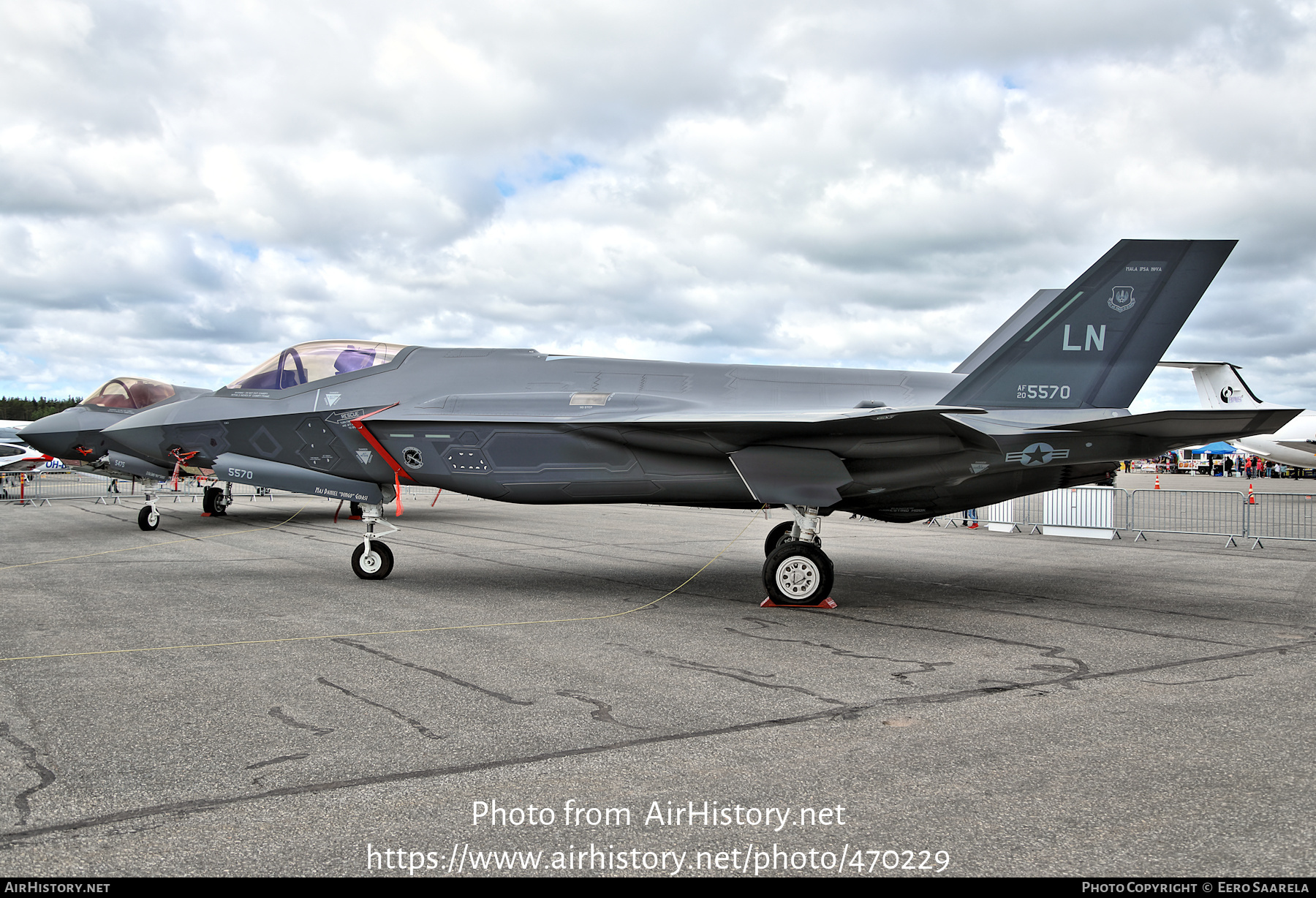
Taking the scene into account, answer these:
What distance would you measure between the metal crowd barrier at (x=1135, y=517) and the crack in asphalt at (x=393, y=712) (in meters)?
10.9

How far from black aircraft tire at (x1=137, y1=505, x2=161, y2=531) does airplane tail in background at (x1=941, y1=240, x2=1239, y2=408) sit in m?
14.8

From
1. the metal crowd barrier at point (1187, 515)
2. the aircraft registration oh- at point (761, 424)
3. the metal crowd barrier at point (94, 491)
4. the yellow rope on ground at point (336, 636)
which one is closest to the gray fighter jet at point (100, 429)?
the metal crowd barrier at point (94, 491)

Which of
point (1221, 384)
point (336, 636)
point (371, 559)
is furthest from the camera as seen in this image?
point (1221, 384)

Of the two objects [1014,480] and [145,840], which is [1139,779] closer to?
[145,840]

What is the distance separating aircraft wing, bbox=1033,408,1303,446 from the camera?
286 inches

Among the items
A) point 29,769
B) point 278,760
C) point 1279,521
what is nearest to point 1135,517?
point 1279,521

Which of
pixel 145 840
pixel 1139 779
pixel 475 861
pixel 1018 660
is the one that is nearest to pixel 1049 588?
pixel 1018 660

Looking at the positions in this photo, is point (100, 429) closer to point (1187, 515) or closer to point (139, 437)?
point (139, 437)

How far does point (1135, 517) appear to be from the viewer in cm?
2089

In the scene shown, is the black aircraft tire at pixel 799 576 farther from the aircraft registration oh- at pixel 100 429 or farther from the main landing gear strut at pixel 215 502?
the main landing gear strut at pixel 215 502

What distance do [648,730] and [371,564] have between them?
21.1 ft

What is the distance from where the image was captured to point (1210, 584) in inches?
400

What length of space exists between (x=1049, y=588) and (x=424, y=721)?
7.79 meters

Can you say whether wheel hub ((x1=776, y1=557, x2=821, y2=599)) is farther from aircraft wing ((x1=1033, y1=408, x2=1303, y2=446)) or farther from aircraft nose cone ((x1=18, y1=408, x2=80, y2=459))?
aircraft nose cone ((x1=18, y1=408, x2=80, y2=459))
